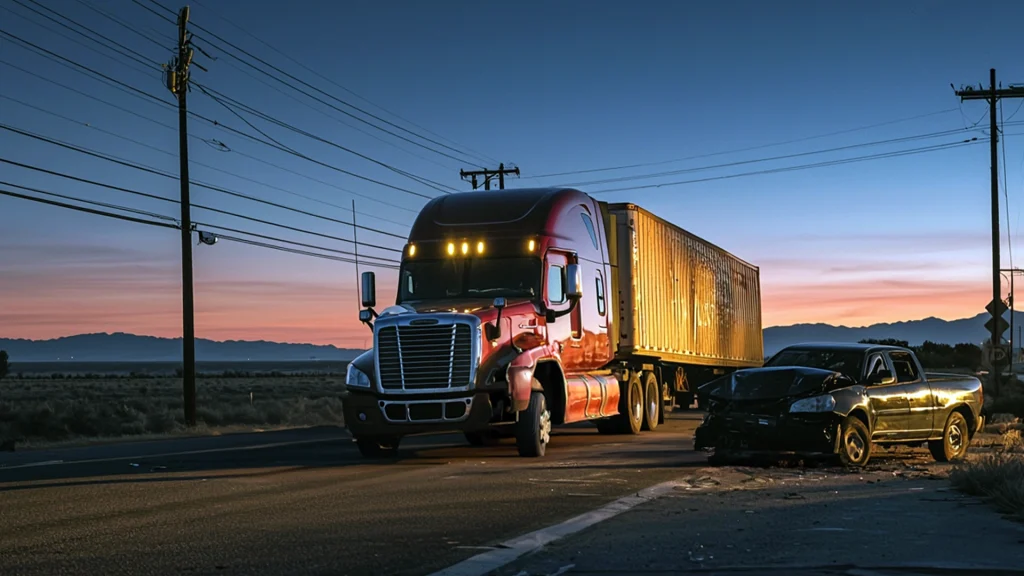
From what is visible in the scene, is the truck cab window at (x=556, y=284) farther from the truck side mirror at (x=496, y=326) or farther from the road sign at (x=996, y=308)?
the road sign at (x=996, y=308)

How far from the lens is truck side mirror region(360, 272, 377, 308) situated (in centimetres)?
1844

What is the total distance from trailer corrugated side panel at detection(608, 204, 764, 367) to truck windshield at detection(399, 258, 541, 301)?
14.5ft

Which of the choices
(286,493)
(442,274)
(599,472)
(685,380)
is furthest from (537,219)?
(685,380)

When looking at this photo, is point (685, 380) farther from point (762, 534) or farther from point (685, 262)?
point (762, 534)

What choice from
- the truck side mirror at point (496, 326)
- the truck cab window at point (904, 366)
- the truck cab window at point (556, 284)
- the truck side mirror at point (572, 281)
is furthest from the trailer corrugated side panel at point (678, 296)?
the truck cab window at point (904, 366)

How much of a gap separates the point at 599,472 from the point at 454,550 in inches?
257

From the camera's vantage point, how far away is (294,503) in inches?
461

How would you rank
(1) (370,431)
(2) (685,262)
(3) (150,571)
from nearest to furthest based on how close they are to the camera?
(3) (150,571) → (1) (370,431) → (2) (685,262)

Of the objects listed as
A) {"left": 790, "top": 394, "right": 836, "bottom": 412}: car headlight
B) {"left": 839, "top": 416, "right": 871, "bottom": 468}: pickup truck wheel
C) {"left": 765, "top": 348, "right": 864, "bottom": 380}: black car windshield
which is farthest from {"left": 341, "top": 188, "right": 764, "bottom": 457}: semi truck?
{"left": 839, "top": 416, "right": 871, "bottom": 468}: pickup truck wheel

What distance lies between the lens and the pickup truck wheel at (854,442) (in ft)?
48.7

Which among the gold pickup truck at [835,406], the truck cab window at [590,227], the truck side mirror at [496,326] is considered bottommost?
the gold pickup truck at [835,406]

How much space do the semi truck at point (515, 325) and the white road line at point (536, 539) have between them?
4919mm

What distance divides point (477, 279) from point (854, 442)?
20.4 feet

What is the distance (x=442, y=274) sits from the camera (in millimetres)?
18453
